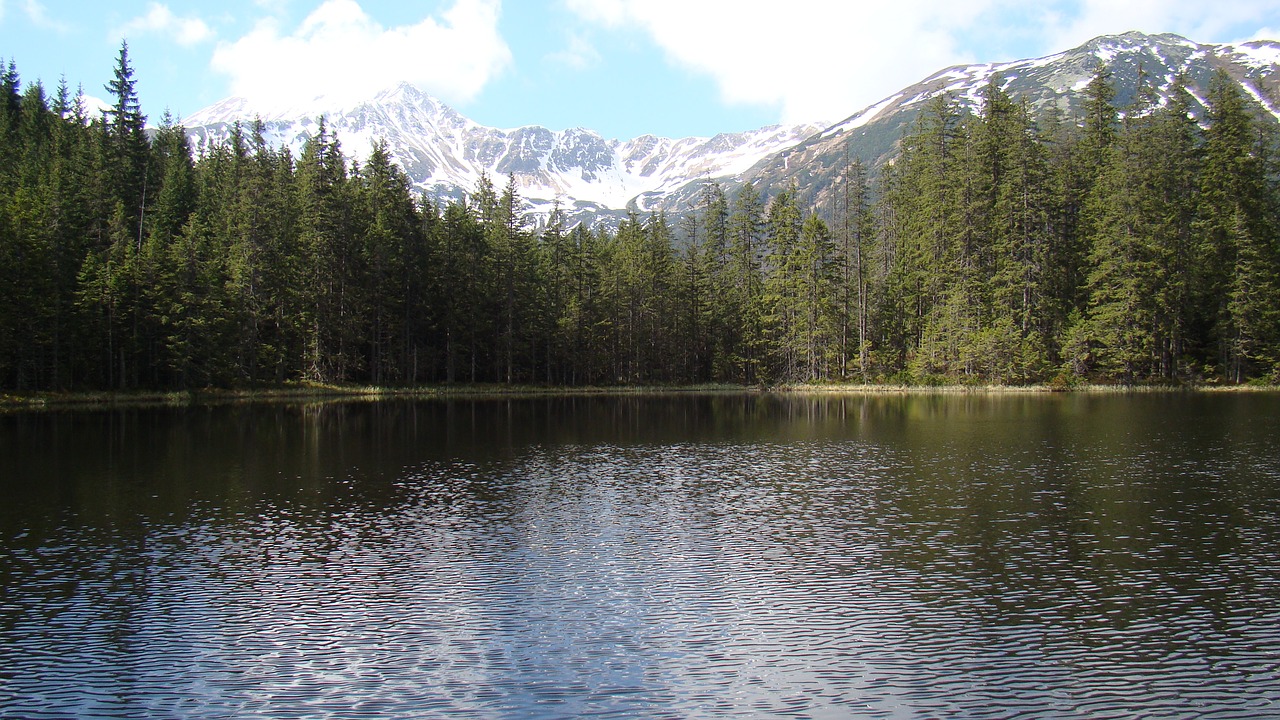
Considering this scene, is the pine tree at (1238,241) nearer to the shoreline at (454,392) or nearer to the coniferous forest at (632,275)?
the coniferous forest at (632,275)

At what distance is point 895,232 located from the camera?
10369cm

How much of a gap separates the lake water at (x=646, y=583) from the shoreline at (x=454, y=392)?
3044cm

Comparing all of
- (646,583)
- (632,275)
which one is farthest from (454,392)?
(646,583)

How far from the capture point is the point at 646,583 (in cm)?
1630

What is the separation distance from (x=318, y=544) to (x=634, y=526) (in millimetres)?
7751

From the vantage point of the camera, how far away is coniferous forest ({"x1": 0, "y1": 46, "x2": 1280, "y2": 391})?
67250 millimetres

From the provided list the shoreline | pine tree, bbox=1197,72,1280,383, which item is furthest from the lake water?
pine tree, bbox=1197,72,1280,383

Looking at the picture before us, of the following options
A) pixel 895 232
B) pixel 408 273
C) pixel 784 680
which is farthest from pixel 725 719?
pixel 895 232

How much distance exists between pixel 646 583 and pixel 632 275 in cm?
8235

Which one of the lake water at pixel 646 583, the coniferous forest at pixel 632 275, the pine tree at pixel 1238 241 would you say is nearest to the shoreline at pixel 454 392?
the coniferous forest at pixel 632 275

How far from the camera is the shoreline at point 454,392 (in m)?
61.6

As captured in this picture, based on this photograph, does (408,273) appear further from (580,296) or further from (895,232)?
(895,232)

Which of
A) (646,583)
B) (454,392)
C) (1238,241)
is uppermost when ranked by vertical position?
(1238,241)

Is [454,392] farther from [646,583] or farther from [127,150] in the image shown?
[646,583]
